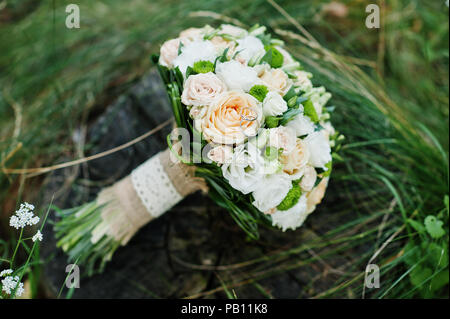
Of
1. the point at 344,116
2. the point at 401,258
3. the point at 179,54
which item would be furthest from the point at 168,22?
the point at 401,258

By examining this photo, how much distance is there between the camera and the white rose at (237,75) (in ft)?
2.87

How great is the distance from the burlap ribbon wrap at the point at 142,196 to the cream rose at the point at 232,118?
12.4 inches

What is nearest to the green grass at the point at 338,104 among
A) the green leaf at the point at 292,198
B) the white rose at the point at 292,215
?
the white rose at the point at 292,215

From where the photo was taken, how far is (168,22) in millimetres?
1718

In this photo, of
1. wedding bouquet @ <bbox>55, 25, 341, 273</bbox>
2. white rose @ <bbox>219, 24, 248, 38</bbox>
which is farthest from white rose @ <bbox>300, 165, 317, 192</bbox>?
white rose @ <bbox>219, 24, 248, 38</bbox>

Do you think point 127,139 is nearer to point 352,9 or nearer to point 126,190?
point 126,190

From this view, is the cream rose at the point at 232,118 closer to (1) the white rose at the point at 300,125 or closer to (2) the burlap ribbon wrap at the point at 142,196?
(1) the white rose at the point at 300,125

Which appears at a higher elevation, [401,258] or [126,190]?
[126,190]

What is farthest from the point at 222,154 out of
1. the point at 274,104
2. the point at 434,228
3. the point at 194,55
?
the point at 434,228

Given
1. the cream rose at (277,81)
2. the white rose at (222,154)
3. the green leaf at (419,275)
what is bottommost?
the green leaf at (419,275)

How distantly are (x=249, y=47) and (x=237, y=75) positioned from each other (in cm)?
15

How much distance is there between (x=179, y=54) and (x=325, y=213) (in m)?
0.89

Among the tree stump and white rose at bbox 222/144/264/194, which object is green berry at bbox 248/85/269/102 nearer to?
white rose at bbox 222/144/264/194

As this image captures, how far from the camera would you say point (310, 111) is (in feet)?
3.17
